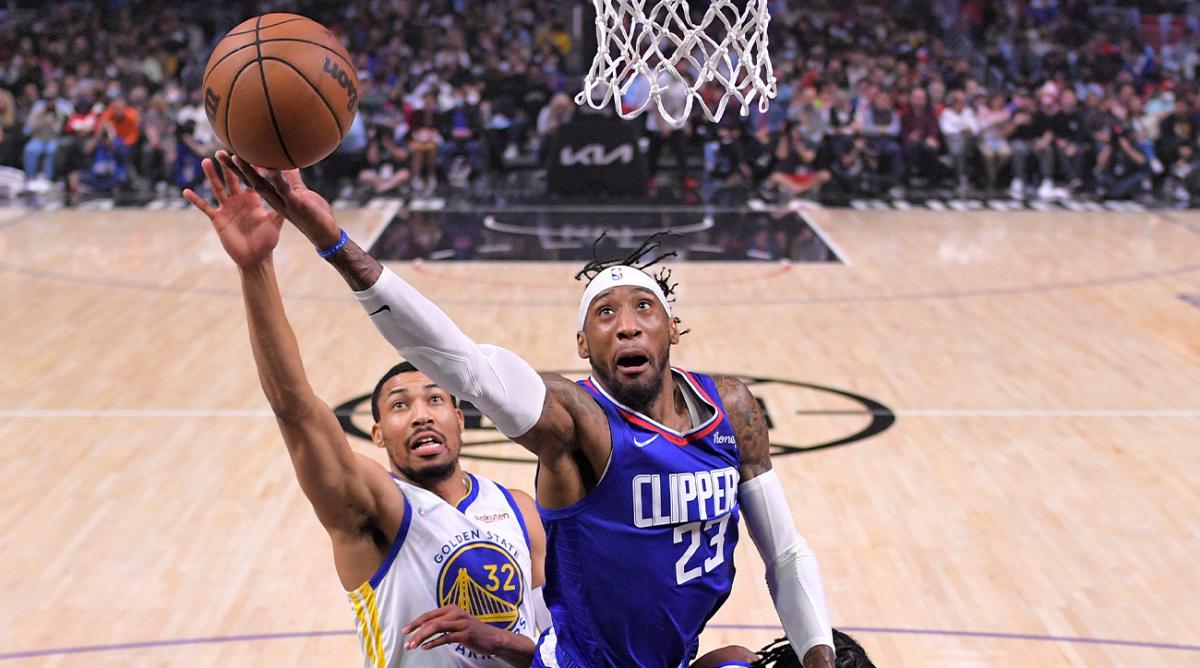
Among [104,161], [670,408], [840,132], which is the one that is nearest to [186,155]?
[104,161]

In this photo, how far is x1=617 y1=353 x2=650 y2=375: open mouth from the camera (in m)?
3.62

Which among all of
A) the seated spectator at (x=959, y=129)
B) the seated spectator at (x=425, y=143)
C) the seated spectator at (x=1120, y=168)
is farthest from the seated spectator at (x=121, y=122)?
the seated spectator at (x=1120, y=168)

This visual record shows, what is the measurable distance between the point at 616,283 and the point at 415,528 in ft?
2.98

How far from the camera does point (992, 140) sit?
2000 cm

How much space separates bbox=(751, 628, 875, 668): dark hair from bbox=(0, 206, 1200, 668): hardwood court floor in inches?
→ 79.7

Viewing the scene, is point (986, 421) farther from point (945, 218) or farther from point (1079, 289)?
point (945, 218)

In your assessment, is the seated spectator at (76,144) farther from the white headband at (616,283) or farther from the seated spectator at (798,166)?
the white headband at (616,283)

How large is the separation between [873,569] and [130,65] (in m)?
18.3

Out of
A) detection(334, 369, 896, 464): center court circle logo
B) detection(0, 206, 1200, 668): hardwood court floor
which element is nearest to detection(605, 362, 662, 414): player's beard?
detection(0, 206, 1200, 668): hardwood court floor

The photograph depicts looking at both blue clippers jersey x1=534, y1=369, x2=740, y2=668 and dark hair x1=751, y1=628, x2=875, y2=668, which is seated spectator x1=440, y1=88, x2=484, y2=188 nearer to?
dark hair x1=751, y1=628, x2=875, y2=668

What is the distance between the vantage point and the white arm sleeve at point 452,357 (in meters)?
3.09

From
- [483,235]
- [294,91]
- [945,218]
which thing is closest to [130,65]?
[483,235]

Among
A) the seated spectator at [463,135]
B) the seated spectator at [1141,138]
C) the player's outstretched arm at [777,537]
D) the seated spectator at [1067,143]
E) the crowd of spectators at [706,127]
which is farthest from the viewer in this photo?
the seated spectator at [463,135]

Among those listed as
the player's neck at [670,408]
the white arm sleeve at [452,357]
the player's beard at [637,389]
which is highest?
the white arm sleeve at [452,357]
